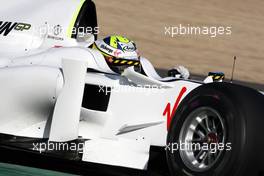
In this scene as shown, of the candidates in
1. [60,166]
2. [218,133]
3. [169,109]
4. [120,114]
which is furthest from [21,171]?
[218,133]

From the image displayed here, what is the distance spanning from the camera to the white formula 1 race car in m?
4.77

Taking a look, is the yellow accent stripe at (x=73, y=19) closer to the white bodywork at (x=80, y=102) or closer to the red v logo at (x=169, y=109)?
the white bodywork at (x=80, y=102)

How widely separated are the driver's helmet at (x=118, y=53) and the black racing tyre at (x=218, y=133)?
54.1 inches

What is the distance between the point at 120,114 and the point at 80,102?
1.22 feet

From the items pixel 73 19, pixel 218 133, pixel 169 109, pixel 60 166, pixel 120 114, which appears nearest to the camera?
pixel 218 133

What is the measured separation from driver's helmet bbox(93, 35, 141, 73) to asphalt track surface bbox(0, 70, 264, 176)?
104 cm

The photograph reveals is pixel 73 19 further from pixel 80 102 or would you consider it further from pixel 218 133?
pixel 218 133

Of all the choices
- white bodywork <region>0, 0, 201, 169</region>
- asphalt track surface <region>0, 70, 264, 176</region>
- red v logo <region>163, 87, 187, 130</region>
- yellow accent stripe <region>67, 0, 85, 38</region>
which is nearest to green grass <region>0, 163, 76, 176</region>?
asphalt track surface <region>0, 70, 264, 176</region>

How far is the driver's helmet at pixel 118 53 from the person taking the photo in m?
6.49

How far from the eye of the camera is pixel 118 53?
6496 millimetres

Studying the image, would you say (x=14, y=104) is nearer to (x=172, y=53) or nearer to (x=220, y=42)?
(x=172, y=53)

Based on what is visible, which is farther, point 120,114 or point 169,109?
point 120,114

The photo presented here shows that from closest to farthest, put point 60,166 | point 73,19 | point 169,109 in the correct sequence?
1. point 169,109
2. point 60,166
3. point 73,19

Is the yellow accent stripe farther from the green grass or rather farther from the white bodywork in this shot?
the green grass
